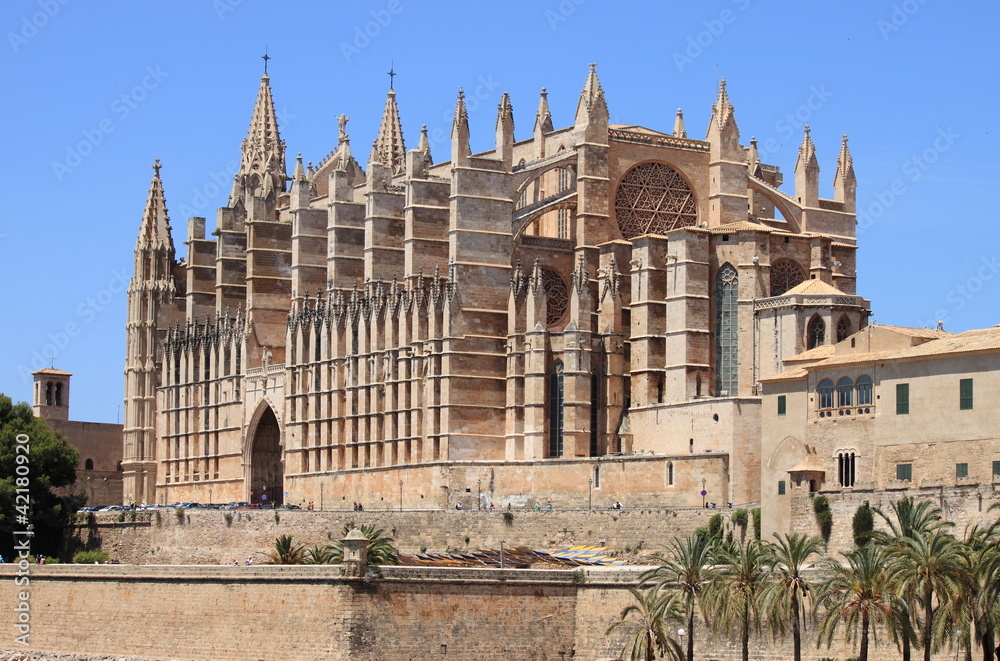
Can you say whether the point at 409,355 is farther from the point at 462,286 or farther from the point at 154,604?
the point at 154,604

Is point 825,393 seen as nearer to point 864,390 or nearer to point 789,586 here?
point 864,390

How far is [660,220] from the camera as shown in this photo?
79.9 meters

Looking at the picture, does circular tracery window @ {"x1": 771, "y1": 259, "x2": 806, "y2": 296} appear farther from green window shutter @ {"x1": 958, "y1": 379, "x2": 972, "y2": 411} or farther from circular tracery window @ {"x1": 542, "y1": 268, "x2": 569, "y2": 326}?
green window shutter @ {"x1": 958, "y1": 379, "x2": 972, "y2": 411}

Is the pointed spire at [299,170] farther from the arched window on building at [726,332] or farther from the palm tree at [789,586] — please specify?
the palm tree at [789,586]

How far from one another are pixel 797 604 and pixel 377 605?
12145 millimetres

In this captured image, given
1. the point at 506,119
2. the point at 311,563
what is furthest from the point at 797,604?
the point at 506,119

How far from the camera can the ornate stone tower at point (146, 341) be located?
100188 millimetres

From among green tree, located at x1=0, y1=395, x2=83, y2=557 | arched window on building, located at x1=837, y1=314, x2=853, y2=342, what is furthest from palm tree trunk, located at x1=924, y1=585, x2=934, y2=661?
green tree, located at x1=0, y1=395, x2=83, y2=557

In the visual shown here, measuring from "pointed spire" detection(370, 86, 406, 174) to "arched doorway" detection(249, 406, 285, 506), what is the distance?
1392 cm

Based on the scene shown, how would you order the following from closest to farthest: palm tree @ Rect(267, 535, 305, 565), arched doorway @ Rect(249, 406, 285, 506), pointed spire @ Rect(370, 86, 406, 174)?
1. palm tree @ Rect(267, 535, 305, 565)
2. arched doorway @ Rect(249, 406, 285, 506)
3. pointed spire @ Rect(370, 86, 406, 174)

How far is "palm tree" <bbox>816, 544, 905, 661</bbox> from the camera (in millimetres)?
49094

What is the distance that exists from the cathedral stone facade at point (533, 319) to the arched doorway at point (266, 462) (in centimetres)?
9

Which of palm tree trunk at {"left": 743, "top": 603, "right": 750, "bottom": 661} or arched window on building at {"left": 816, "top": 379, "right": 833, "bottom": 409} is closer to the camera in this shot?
palm tree trunk at {"left": 743, "top": 603, "right": 750, "bottom": 661}

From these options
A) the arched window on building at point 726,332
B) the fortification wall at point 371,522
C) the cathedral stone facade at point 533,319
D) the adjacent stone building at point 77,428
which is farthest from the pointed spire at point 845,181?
the adjacent stone building at point 77,428
